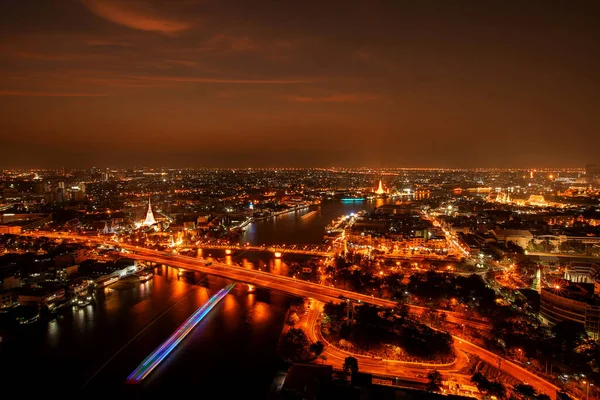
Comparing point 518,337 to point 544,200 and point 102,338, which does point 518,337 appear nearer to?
point 102,338

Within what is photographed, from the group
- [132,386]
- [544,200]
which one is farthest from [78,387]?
[544,200]

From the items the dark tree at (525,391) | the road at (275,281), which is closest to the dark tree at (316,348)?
the road at (275,281)

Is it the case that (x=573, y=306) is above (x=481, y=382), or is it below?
above

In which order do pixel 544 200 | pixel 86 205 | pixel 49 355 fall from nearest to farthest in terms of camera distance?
pixel 49 355 < pixel 86 205 < pixel 544 200

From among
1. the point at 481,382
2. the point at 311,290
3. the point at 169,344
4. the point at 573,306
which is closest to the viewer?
the point at 481,382

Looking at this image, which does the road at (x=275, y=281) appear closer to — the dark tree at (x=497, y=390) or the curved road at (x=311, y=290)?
the curved road at (x=311, y=290)

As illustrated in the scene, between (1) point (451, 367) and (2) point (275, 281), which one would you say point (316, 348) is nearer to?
(1) point (451, 367)

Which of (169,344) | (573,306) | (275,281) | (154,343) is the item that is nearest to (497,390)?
(573,306)
